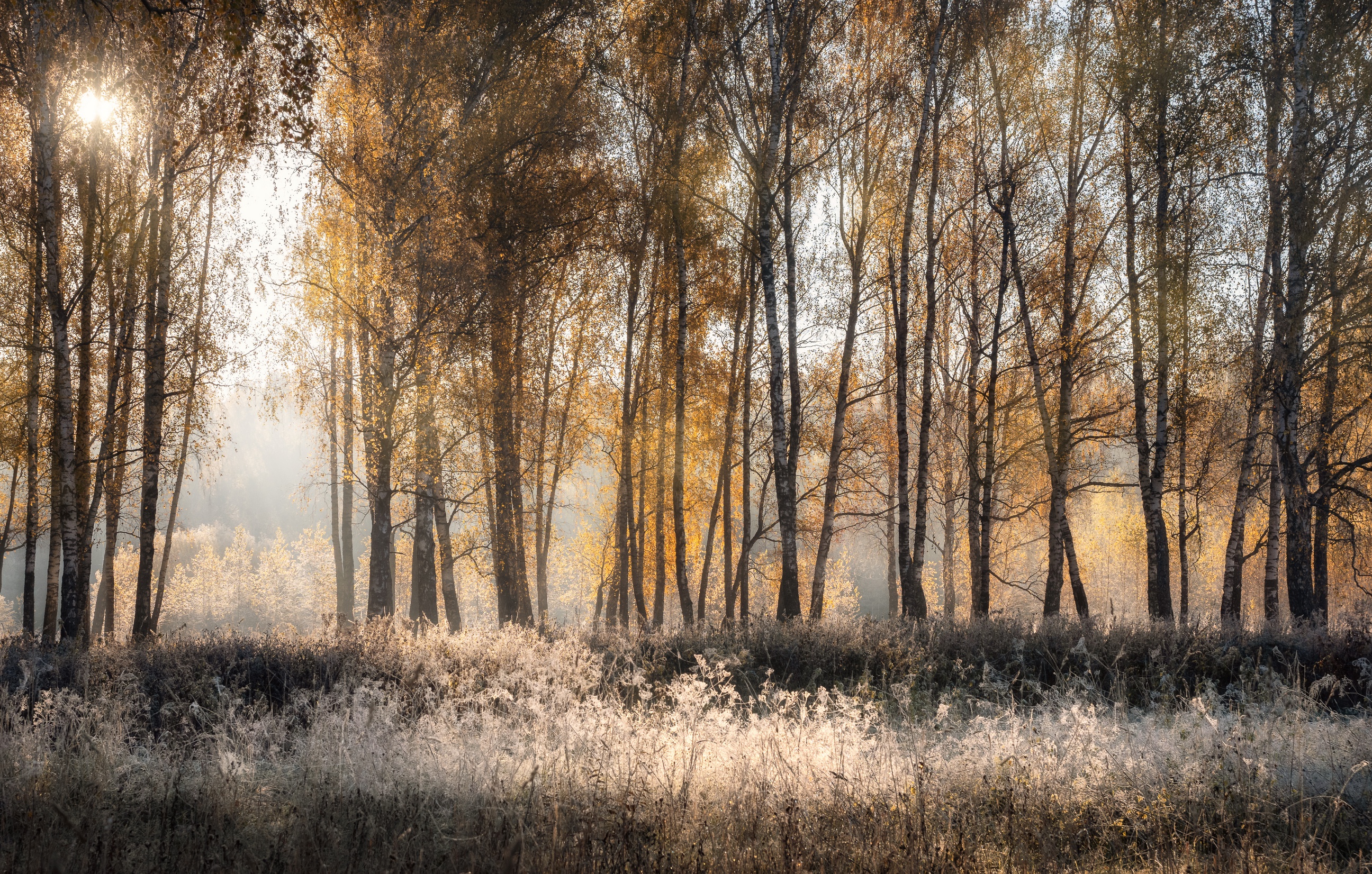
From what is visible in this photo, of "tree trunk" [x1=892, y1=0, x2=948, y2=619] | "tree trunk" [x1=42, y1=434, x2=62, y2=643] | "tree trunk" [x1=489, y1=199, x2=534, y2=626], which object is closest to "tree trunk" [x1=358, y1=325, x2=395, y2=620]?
"tree trunk" [x1=489, y1=199, x2=534, y2=626]

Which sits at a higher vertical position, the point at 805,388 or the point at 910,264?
the point at 910,264

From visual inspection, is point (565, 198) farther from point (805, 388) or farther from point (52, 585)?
point (52, 585)

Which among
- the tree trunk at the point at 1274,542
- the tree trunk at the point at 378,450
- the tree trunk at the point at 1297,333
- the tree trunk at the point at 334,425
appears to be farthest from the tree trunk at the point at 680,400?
the tree trunk at the point at 1274,542

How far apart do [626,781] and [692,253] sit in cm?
1283

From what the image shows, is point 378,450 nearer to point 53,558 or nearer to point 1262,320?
point 53,558

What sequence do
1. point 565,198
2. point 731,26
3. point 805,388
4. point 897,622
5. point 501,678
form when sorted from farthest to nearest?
point 805,388 < point 565,198 < point 731,26 < point 897,622 < point 501,678

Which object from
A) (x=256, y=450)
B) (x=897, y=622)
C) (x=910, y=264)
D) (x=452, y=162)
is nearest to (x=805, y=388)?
(x=910, y=264)

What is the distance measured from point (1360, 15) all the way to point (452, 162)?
47.7 feet

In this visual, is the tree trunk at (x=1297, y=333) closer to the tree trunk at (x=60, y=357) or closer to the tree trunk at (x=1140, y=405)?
the tree trunk at (x=1140, y=405)

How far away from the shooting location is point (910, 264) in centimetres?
1614

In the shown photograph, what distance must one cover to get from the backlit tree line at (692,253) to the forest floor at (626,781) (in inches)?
212

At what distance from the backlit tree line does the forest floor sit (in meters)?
5.40

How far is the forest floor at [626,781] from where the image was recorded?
374cm

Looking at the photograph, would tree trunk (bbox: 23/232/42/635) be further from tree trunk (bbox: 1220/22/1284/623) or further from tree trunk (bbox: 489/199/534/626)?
tree trunk (bbox: 1220/22/1284/623)
